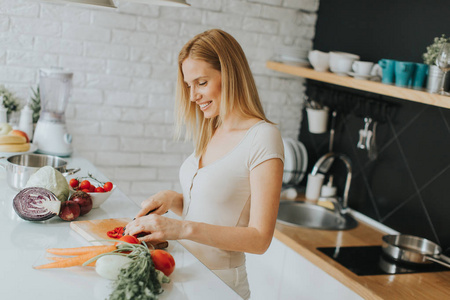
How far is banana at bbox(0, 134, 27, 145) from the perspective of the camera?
2.51 metres

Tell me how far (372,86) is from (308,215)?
3.25 feet

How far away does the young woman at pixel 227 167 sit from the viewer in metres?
1.67

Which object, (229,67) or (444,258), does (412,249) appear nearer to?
(444,258)

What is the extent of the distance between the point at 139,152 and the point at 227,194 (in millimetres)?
1652

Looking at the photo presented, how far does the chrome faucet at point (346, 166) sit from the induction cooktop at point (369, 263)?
23.7 inches

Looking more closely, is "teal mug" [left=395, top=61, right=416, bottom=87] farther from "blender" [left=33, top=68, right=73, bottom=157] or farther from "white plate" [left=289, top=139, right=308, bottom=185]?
"blender" [left=33, top=68, right=73, bottom=157]

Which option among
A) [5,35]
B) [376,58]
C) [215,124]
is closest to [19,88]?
[5,35]

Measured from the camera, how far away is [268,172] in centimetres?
170

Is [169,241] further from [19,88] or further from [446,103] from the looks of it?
[19,88]

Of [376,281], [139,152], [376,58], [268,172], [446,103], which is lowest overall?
[376,281]

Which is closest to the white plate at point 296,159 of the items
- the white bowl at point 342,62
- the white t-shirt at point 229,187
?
the white bowl at point 342,62

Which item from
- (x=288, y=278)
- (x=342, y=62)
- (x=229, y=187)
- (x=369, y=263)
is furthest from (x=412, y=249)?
(x=229, y=187)

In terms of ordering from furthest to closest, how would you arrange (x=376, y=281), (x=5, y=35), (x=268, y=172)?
(x=5, y=35)
(x=376, y=281)
(x=268, y=172)

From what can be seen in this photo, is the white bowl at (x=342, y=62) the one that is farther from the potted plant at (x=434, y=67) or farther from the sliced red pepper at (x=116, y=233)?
the sliced red pepper at (x=116, y=233)
